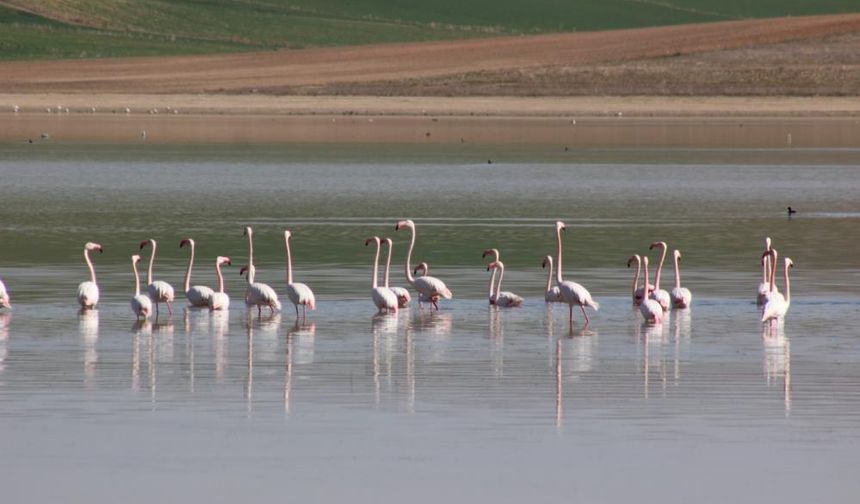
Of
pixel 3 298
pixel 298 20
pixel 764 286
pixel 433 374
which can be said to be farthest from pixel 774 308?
pixel 298 20

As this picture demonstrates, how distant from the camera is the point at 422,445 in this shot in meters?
11.0

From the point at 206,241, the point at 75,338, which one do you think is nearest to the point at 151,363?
the point at 75,338

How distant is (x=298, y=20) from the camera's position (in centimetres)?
12625

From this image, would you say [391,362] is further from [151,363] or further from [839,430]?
[839,430]

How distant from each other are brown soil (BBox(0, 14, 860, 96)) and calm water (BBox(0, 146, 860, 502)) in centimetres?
4537

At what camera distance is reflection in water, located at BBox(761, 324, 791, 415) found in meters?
13.2

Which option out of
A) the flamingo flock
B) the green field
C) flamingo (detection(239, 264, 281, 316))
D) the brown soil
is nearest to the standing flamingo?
the flamingo flock

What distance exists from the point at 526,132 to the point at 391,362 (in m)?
43.0

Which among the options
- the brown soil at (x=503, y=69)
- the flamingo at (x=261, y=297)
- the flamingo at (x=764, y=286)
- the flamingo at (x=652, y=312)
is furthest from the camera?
the brown soil at (x=503, y=69)

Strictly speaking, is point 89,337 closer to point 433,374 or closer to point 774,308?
point 433,374

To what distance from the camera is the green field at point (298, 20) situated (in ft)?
360

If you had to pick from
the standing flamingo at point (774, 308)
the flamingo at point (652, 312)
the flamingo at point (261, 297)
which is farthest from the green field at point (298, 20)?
the standing flamingo at point (774, 308)

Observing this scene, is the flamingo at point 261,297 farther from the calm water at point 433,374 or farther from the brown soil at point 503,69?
the brown soil at point 503,69

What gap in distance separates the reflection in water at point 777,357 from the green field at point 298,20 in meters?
89.7
